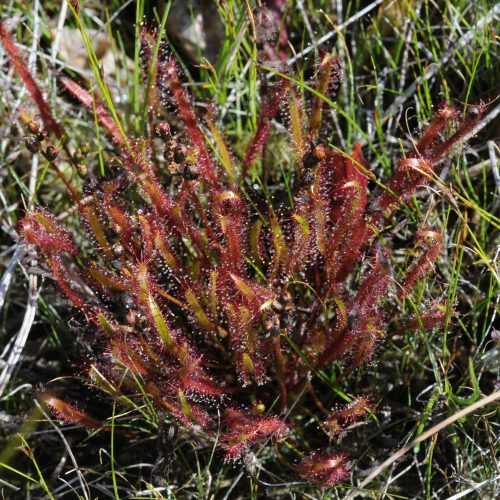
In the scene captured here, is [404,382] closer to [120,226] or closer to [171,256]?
[171,256]

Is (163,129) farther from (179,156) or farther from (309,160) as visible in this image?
(309,160)

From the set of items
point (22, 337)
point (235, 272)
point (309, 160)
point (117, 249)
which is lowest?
point (22, 337)

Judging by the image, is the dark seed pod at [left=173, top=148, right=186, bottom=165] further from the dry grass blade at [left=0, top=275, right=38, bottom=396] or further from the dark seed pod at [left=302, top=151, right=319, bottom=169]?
the dry grass blade at [left=0, top=275, right=38, bottom=396]

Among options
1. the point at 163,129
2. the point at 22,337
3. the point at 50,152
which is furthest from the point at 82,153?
the point at 22,337

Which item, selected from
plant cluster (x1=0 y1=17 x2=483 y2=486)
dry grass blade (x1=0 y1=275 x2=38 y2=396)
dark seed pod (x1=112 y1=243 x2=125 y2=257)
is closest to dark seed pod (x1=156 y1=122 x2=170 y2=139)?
plant cluster (x1=0 y1=17 x2=483 y2=486)

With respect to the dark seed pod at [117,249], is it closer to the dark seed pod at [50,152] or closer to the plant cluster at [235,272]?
the plant cluster at [235,272]

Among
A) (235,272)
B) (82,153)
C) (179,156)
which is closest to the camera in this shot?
(179,156)

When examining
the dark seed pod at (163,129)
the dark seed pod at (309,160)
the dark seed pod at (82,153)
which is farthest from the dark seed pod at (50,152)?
the dark seed pod at (309,160)

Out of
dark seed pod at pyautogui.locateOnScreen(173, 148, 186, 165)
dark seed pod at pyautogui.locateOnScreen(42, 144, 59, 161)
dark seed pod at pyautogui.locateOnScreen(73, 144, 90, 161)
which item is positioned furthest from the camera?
dark seed pod at pyautogui.locateOnScreen(73, 144, 90, 161)

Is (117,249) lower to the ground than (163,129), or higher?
lower
